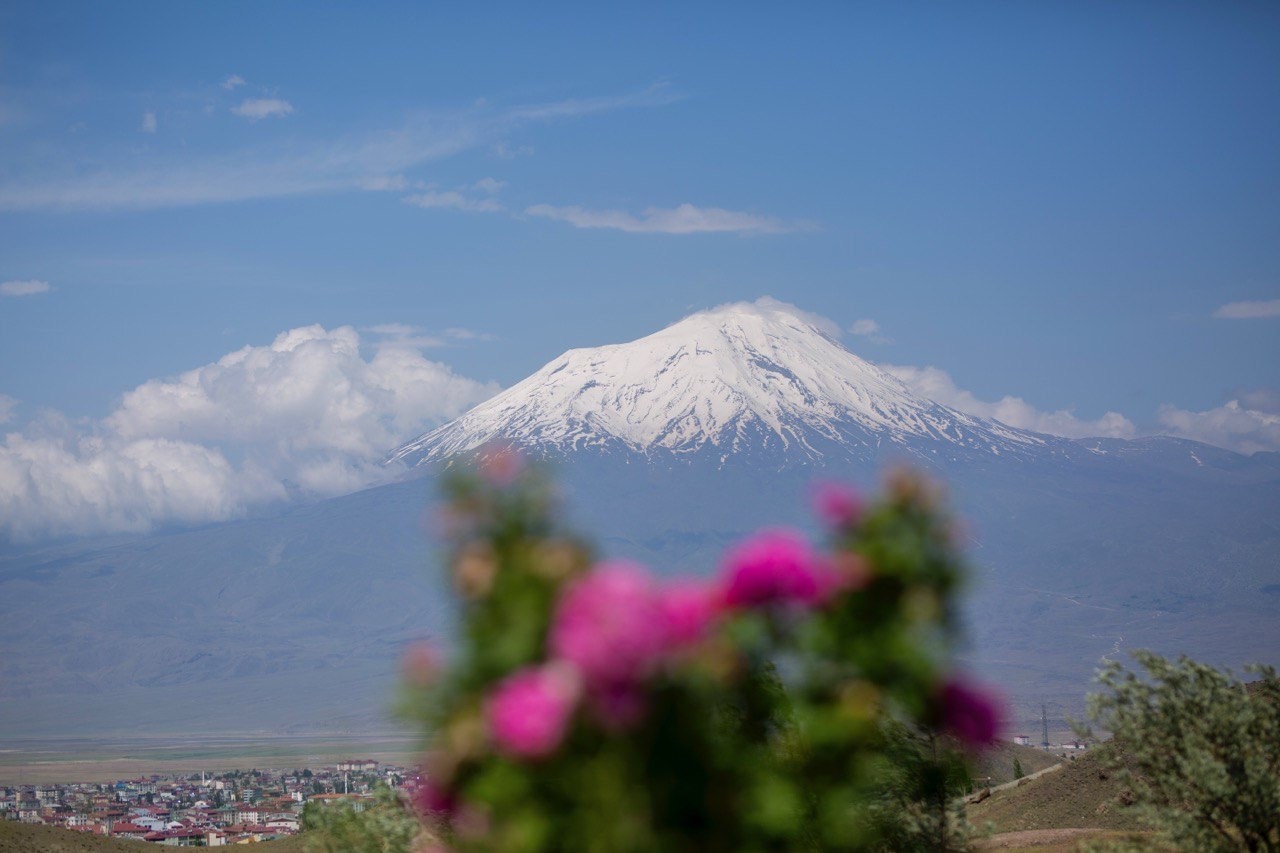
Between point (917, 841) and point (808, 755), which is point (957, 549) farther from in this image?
point (917, 841)

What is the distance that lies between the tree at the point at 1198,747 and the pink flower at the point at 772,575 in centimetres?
1141

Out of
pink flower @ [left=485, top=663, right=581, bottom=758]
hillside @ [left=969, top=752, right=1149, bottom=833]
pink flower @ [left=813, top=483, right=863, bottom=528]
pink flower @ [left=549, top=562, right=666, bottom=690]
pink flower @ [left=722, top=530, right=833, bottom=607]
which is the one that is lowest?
hillside @ [left=969, top=752, right=1149, bottom=833]

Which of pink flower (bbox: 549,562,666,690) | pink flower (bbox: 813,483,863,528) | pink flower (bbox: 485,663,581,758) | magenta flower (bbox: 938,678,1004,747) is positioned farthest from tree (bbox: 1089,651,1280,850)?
pink flower (bbox: 485,663,581,758)

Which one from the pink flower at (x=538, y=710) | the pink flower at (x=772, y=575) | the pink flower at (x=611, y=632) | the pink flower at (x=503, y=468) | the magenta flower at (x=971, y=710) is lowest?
the magenta flower at (x=971, y=710)

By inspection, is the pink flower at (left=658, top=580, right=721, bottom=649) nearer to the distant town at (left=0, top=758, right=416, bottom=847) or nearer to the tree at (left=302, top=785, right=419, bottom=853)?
the tree at (left=302, top=785, right=419, bottom=853)

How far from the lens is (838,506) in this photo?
7.98 m

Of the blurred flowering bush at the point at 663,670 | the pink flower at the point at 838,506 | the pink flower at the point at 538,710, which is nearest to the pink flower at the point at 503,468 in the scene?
the blurred flowering bush at the point at 663,670

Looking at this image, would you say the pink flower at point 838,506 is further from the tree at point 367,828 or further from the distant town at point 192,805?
the distant town at point 192,805

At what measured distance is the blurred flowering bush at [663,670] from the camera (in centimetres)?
611

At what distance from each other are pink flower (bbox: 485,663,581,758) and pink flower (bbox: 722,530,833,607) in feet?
5.31

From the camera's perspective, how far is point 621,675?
5996 millimetres

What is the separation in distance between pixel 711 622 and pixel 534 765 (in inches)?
43.6

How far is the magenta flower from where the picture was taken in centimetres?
762

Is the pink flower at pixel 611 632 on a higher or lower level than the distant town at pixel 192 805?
higher
